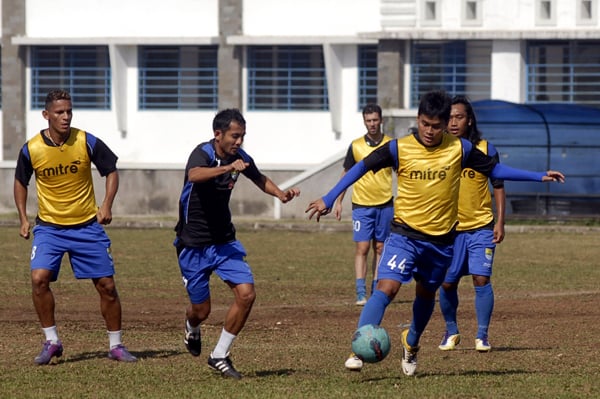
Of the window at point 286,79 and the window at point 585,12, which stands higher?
the window at point 585,12

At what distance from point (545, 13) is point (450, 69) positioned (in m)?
3.55

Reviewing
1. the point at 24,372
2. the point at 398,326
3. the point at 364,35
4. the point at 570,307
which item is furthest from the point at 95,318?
the point at 364,35

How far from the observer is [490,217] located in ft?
41.9

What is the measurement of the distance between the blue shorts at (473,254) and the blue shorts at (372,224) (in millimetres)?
4769

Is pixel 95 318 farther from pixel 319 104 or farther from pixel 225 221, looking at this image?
pixel 319 104

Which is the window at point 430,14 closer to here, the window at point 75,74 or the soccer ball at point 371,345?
the window at point 75,74

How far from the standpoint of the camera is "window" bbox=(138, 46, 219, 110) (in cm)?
4494

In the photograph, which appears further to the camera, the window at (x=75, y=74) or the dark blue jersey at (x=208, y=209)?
the window at (x=75, y=74)

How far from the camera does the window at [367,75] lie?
42.9 m

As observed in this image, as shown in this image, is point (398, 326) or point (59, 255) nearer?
point (59, 255)

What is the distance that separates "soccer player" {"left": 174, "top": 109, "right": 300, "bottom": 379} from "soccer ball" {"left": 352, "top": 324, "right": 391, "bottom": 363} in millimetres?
1116

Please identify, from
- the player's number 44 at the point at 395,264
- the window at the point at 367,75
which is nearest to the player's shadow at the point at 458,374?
the player's number 44 at the point at 395,264

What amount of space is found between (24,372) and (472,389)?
3.42m

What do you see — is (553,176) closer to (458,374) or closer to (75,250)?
(458,374)
